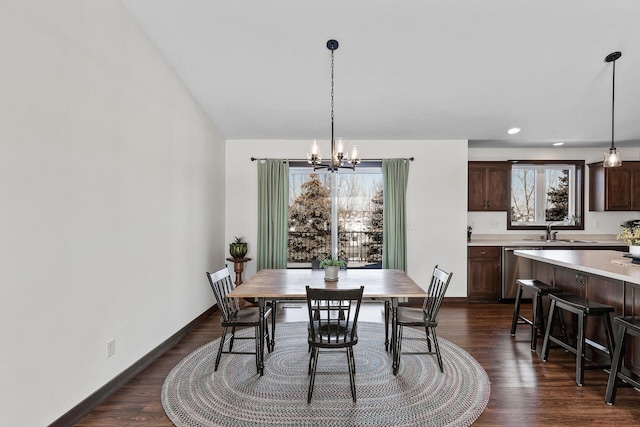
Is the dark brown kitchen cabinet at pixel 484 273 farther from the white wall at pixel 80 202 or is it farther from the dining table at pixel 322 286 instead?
the white wall at pixel 80 202

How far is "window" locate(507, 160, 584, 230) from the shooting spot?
5.90 m

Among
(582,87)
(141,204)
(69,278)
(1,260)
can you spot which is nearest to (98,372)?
(69,278)

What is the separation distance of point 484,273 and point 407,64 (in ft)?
11.0

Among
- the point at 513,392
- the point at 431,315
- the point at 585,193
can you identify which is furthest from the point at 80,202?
the point at 585,193

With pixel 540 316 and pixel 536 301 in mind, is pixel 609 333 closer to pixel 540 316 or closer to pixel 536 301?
pixel 536 301

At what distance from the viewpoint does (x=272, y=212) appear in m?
5.30

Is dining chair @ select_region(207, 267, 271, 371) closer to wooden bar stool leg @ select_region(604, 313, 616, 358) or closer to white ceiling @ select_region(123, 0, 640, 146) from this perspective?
white ceiling @ select_region(123, 0, 640, 146)

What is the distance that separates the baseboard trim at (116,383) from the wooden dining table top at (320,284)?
41.8 inches

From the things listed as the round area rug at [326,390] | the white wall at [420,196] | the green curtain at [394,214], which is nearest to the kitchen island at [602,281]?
the round area rug at [326,390]

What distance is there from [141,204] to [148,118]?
0.81 metres

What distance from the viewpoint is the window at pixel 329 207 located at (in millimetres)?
5656

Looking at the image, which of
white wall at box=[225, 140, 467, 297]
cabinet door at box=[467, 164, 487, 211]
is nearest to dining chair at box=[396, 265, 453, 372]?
white wall at box=[225, 140, 467, 297]

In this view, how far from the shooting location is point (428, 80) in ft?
12.9

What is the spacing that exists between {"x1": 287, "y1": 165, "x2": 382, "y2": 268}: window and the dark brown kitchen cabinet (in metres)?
1.55
